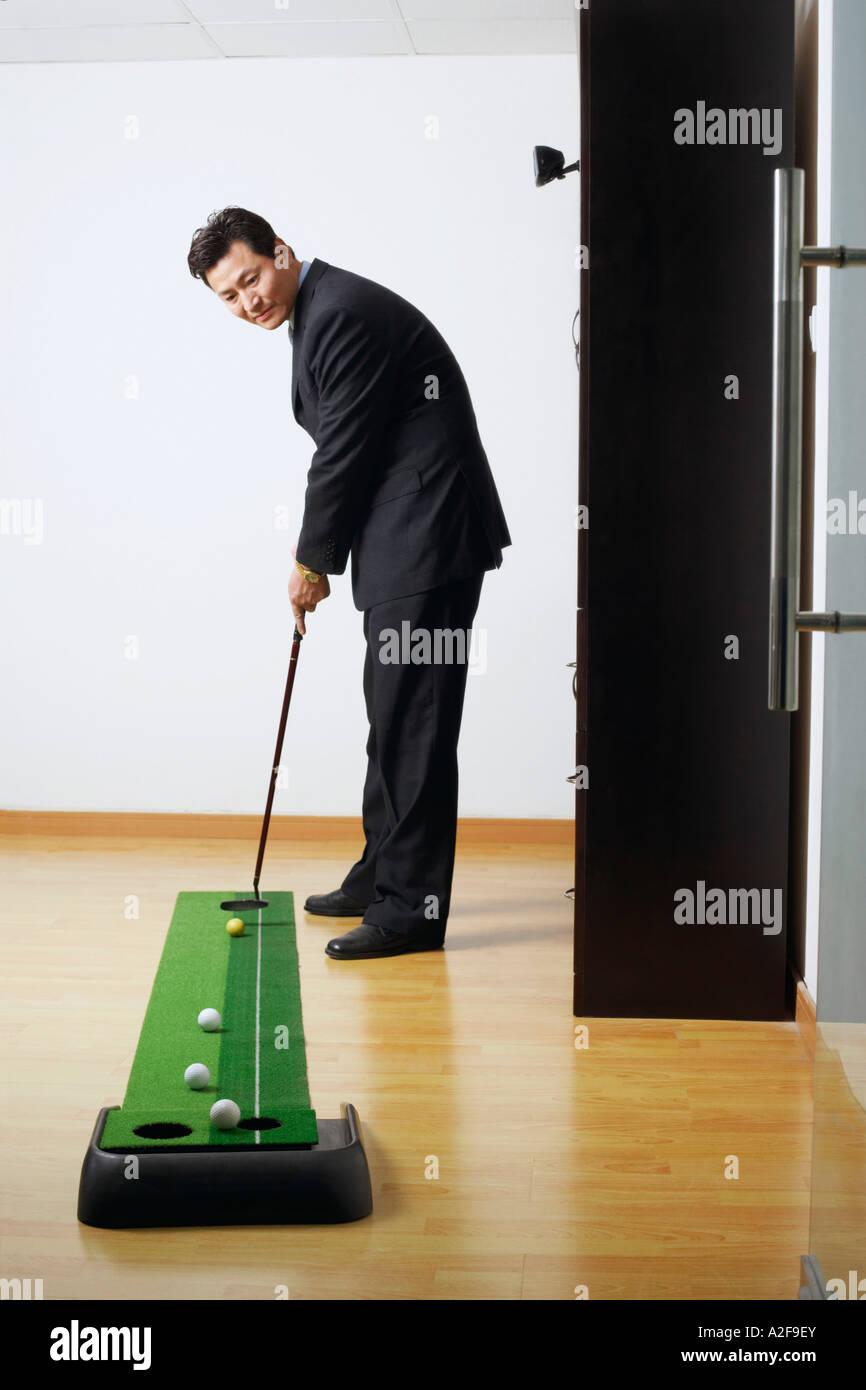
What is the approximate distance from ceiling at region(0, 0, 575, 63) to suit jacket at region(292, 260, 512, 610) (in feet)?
3.89

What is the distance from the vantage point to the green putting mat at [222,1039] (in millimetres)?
1761

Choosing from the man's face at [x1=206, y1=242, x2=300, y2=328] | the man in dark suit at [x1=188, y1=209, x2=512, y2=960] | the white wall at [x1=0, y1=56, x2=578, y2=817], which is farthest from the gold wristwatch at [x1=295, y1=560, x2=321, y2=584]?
the white wall at [x1=0, y1=56, x2=578, y2=817]

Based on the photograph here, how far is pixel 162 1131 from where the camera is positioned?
5.77ft

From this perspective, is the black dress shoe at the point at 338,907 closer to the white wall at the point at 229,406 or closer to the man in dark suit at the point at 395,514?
the man in dark suit at the point at 395,514

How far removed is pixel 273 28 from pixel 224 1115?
309 centimetres

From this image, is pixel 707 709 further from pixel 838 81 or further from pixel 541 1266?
pixel 838 81

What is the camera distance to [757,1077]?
2137 millimetres

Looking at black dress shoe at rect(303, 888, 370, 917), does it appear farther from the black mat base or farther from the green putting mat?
the black mat base

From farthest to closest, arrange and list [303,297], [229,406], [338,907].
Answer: [229,406]
[338,907]
[303,297]

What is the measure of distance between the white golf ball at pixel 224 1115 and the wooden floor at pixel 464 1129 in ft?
0.53

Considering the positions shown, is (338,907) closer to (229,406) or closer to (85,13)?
(229,406)

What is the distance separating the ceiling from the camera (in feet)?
11.8

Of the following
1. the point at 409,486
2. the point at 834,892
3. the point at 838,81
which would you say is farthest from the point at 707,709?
the point at 838,81

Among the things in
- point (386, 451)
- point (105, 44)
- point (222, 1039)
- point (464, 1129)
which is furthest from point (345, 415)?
point (105, 44)
